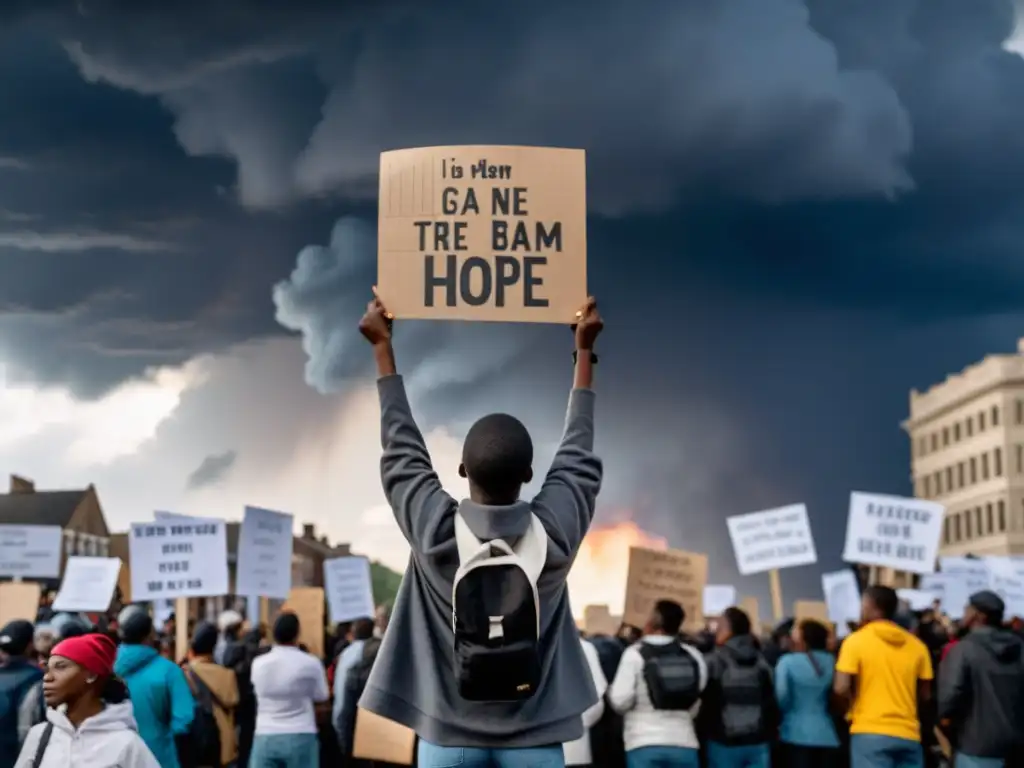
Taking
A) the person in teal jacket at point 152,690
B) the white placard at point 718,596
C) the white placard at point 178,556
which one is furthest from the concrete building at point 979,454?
the person in teal jacket at point 152,690

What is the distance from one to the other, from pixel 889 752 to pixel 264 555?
7.62 meters

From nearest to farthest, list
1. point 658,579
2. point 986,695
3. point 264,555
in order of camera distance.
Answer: point 986,695, point 658,579, point 264,555

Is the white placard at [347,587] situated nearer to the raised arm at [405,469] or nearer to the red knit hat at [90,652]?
the red knit hat at [90,652]

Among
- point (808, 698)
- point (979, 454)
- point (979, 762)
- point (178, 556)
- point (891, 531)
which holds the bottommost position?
point (979, 762)

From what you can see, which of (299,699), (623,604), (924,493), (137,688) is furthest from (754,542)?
(924,493)

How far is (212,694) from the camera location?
10836 millimetres

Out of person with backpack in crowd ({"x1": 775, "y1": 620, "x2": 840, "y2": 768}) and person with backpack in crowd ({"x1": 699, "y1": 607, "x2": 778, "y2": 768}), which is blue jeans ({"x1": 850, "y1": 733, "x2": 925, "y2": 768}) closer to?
person with backpack in crowd ({"x1": 699, "y1": 607, "x2": 778, "y2": 768})

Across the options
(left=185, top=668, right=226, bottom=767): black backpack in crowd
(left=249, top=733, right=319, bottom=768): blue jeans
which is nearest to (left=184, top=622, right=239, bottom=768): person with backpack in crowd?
(left=185, top=668, right=226, bottom=767): black backpack in crowd

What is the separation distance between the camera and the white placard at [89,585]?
16.6 metres

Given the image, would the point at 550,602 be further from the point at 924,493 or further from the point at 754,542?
the point at 924,493

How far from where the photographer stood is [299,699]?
9969 mm

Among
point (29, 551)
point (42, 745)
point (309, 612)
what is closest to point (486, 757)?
point (42, 745)

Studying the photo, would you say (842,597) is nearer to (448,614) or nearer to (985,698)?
(985,698)

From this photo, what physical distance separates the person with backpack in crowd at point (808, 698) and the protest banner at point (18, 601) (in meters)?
6.74
